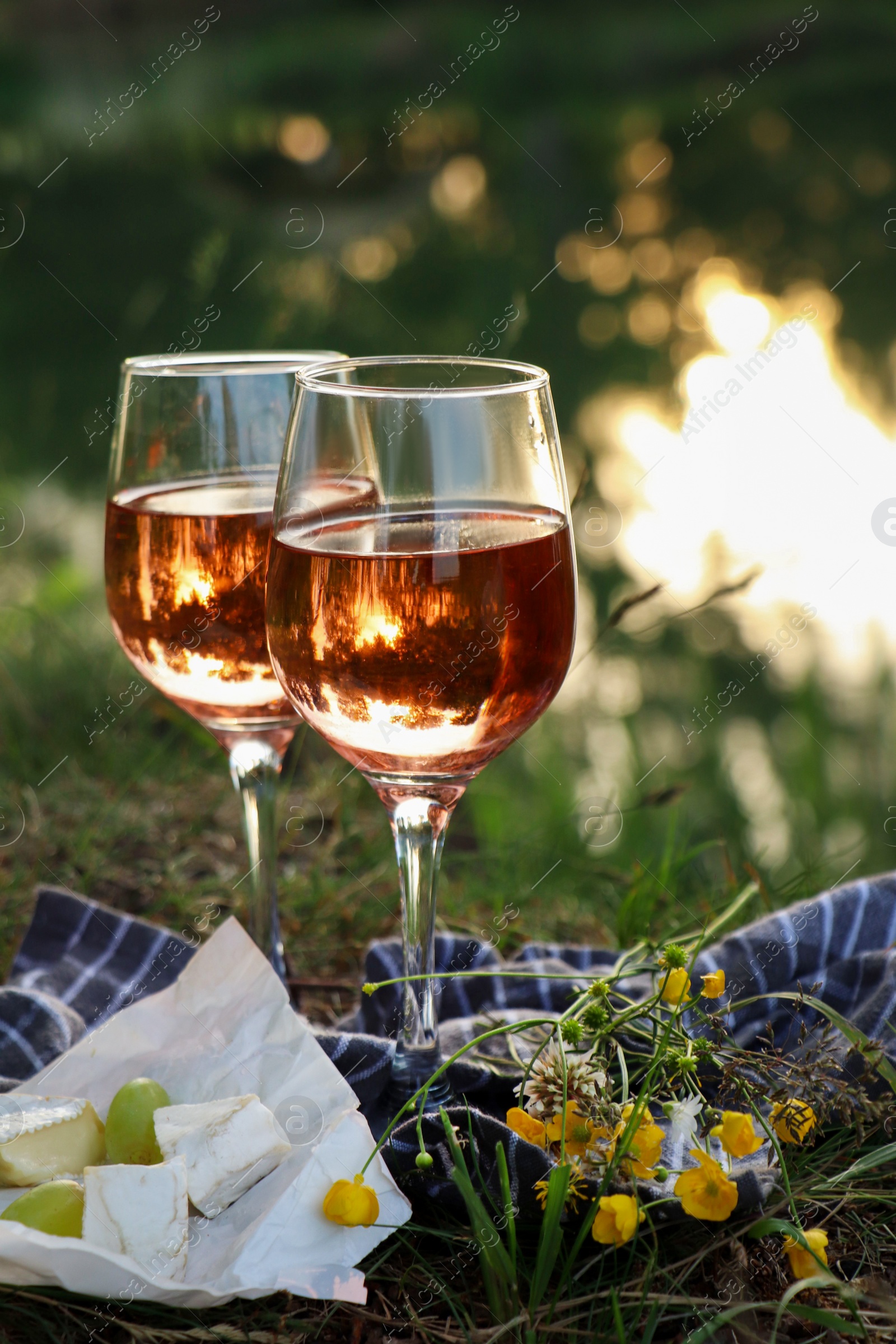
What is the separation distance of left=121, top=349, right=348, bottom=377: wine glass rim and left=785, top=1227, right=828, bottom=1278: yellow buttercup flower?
0.89m

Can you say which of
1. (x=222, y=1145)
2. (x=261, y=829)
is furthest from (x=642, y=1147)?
(x=261, y=829)

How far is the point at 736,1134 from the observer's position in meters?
0.91

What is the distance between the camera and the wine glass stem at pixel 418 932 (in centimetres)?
108

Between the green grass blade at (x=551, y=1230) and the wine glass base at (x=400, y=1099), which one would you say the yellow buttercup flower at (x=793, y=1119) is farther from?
the wine glass base at (x=400, y=1099)

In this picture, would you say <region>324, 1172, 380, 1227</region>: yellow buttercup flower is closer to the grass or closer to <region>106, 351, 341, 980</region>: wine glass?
the grass

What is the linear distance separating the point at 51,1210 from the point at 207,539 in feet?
1.99

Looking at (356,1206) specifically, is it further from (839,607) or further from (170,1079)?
(839,607)

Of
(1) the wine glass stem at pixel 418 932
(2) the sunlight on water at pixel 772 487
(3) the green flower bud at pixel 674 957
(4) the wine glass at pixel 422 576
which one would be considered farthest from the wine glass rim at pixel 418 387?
(2) the sunlight on water at pixel 772 487

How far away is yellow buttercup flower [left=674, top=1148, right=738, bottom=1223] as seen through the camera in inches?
35.1

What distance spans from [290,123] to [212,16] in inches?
34.0

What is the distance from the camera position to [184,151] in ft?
27.0

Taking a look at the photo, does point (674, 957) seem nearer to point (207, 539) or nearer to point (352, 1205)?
point (352, 1205)
